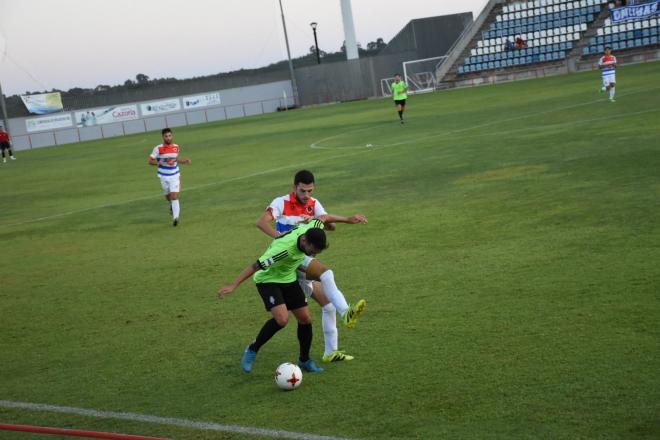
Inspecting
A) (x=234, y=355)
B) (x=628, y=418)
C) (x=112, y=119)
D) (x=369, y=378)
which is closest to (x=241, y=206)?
(x=234, y=355)

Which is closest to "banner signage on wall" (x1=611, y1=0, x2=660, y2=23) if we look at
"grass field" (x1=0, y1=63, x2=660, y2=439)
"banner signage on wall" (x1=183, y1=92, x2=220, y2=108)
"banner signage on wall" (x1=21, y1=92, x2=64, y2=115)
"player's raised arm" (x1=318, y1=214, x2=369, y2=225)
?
"grass field" (x1=0, y1=63, x2=660, y2=439)

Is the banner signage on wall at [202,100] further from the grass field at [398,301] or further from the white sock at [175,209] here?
the white sock at [175,209]

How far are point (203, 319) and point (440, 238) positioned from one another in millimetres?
4854

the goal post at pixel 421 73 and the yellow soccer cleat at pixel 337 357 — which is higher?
the goal post at pixel 421 73

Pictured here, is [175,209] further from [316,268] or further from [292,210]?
[316,268]

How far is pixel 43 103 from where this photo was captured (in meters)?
70.4

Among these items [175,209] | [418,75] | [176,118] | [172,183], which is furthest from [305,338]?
[176,118]

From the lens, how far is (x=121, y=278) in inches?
558

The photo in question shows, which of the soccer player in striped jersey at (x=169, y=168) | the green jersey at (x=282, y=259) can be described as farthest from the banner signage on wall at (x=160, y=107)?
the green jersey at (x=282, y=259)

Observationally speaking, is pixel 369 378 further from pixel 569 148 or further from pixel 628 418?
pixel 569 148

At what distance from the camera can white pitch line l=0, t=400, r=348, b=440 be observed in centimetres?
691

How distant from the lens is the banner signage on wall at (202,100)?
243 feet

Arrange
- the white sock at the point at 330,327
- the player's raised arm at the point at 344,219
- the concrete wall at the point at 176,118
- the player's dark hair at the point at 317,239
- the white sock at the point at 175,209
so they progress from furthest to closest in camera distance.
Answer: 1. the concrete wall at the point at 176,118
2. the white sock at the point at 175,209
3. the player's raised arm at the point at 344,219
4. the white sock at the point at 330,327
5. the player's dark hair at the point at 317,239

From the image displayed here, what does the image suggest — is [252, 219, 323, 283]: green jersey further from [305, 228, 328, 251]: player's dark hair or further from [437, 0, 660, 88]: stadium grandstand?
[437, 0, 660, 88]: stadium grandstand
